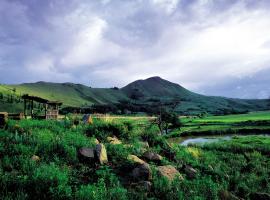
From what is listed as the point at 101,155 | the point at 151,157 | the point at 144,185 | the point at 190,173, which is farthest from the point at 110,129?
the point at 144,185

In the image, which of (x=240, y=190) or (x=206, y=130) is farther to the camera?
(x=206, y=130)

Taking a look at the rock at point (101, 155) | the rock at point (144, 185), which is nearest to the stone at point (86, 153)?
the rock at point (101, 155)

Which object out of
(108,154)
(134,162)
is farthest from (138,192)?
(108,154)

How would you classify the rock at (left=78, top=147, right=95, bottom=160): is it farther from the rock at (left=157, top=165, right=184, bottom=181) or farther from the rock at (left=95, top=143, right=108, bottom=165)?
the rock at (left=157, top=165, right=184, bottom=181)

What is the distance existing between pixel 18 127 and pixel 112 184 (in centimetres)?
859

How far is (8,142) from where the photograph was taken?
1633 centimetres

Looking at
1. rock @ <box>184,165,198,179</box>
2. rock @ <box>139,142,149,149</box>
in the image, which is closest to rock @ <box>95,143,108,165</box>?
rock @ <box>184,165,198,179</box>

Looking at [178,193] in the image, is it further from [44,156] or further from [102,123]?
[102,123]

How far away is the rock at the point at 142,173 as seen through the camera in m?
14.9

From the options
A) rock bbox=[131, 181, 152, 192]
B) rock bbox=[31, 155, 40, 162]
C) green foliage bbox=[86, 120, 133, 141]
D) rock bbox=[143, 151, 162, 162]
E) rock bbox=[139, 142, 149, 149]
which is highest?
green foliage bbox=[86, 120, 133, 141]

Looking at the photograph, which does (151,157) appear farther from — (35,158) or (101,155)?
(35,158)

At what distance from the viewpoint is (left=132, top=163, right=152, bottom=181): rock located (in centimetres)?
1491

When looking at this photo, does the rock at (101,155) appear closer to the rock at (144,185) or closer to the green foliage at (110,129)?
the rock at (144,185)

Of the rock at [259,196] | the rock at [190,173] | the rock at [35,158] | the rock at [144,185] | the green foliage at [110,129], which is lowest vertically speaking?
the rock at [259,196]
